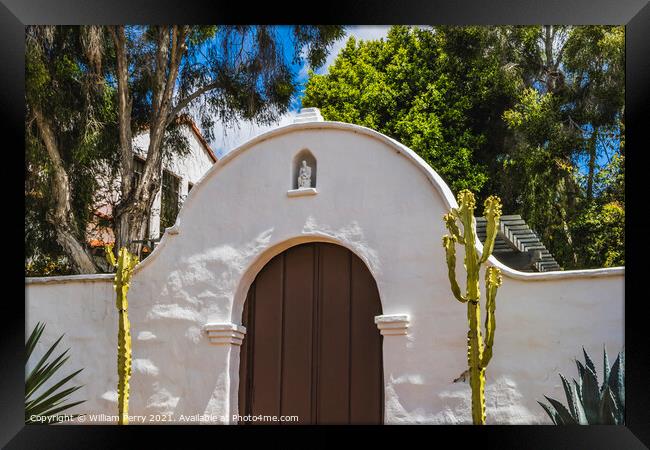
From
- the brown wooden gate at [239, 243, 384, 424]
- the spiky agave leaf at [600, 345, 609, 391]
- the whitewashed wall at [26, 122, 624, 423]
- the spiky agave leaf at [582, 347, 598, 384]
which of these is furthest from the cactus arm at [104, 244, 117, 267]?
the spiky agave leaf at [600, 345, 609, 391]

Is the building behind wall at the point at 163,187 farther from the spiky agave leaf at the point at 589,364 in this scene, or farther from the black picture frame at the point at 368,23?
the spiky agave leaf at the point at 589,364

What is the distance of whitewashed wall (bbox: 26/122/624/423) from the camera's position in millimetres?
5621

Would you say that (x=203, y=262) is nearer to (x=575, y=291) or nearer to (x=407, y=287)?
(x=407, y=287)

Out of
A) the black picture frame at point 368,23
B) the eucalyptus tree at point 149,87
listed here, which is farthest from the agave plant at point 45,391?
the eucalyptus tree at point 149,87

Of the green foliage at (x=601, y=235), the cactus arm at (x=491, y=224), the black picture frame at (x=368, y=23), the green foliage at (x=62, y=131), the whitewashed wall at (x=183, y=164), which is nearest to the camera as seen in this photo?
the cactus arm at (x=491, y=224)

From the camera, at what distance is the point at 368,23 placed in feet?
20.6

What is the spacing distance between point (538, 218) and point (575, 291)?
1.70 m

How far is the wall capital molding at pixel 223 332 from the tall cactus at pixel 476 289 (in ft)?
5.90

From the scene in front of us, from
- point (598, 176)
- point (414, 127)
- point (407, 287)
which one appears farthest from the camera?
point (414, 127)

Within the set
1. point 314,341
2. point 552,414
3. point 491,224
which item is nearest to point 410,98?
point 314,341

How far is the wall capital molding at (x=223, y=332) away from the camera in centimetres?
637

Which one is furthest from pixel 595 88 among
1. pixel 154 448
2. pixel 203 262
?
pixel 154 448

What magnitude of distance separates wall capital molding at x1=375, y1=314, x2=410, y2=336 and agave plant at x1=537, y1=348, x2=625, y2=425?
1093 millimetres

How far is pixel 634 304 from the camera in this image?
5730mm
